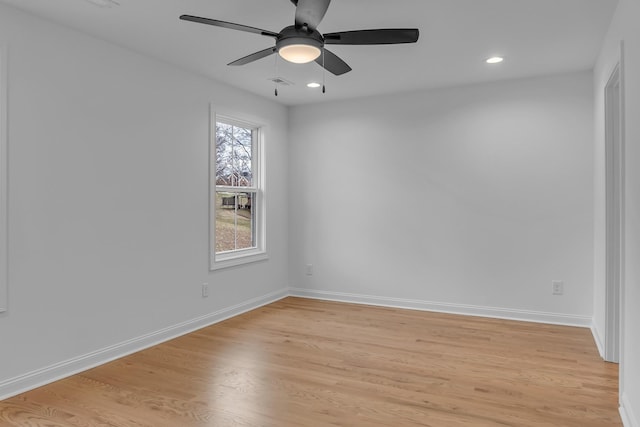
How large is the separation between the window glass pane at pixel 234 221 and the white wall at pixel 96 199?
35cm

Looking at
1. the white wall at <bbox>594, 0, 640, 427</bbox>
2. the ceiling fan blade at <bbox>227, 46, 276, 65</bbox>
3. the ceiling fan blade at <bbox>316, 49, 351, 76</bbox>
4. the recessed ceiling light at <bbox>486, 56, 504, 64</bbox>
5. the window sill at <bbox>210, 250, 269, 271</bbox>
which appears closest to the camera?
the white wall at <bbox>594, 0, 640, 427</bbox>

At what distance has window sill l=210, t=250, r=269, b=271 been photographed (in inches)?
177

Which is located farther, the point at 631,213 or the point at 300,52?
the point at 300,52

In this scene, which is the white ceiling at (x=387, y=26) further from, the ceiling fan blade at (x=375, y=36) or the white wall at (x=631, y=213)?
the white wall at (x=631, y=213)

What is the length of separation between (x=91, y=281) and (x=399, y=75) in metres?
3.29

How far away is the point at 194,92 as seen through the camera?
418 centimetres

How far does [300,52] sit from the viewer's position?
2457 millimetres

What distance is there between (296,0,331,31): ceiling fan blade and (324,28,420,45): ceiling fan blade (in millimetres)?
177

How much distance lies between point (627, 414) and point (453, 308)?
97.8 inches

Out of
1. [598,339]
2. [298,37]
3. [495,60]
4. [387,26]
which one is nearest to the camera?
[298,37]

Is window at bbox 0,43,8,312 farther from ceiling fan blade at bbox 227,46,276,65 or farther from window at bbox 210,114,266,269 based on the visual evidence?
window at bbox 210,114,266,269

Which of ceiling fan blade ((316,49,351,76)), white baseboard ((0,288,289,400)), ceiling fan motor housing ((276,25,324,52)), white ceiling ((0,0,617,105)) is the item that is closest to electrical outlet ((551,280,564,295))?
white ceiling ((0,0,617,105))

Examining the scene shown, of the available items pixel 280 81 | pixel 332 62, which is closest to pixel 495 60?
pixel 332 62

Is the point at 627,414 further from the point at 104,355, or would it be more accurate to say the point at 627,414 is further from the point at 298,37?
the point at 104,355
